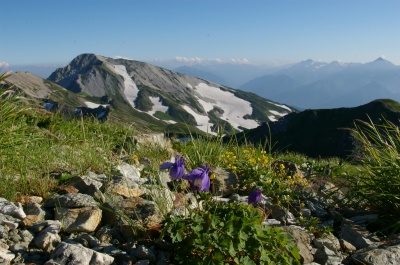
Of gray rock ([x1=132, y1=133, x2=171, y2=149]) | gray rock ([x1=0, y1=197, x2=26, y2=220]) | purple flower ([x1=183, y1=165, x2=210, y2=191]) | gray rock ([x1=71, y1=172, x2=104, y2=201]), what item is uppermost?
purple flower ([x1=183, y1=165, x2=210, y2=191])

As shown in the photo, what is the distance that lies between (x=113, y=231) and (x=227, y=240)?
153 cm

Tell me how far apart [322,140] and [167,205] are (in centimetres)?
11881

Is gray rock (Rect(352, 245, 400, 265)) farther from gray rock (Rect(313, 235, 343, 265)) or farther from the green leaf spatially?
the green leaf

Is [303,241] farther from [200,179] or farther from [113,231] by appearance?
[113,231]

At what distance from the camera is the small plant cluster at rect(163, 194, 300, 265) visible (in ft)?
11.5

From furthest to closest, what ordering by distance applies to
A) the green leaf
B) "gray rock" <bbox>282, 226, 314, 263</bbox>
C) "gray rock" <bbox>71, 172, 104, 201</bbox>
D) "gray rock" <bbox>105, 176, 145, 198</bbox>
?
"gray rock" <bbox>105, 176, 145, 198</bbox> → "gray rock" <bbox>71, 172, 104, 201</bbox> → "gray rock" <bbox>282, 226, 314, 263</bbox> → the green leaf

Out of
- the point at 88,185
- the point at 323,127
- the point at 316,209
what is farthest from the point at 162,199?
the point at 323,127

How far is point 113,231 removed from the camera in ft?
14.3

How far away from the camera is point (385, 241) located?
16.4 feet

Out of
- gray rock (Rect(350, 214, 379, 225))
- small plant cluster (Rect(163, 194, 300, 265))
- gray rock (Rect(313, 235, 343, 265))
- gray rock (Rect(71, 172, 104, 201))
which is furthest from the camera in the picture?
gray rock (Rect(350, 214, 379, 225))

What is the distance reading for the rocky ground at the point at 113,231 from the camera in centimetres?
388

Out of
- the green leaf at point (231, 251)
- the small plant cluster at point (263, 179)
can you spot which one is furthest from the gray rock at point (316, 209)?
the green leaf at point (231, 251)

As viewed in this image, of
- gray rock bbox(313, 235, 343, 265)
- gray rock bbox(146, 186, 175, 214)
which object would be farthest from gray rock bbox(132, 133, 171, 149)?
gray rock bbox(313, 235, 343, 265)

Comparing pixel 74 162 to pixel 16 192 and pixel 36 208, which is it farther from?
pixel 36 208
